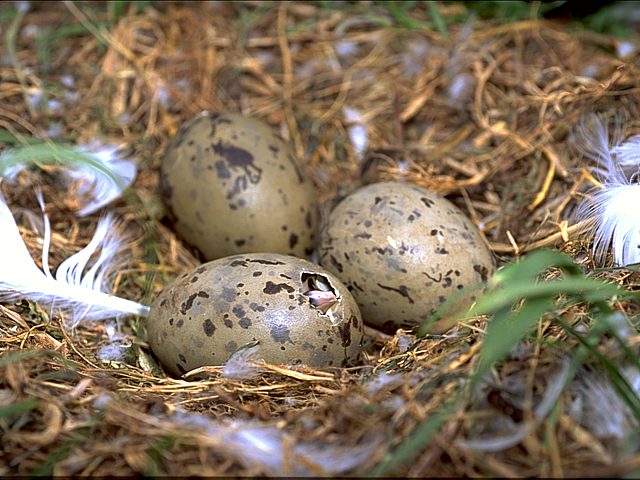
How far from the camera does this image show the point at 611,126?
2047 millimetres

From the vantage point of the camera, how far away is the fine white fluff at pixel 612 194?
5.24ft

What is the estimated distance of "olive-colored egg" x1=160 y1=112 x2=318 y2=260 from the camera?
1991 mm

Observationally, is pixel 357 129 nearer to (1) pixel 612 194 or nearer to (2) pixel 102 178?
(2) pixel 102 178

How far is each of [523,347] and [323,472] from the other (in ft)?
1.48

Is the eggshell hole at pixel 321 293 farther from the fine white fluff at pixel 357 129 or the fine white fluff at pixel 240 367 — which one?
the fine white fluff at pixel 357 129

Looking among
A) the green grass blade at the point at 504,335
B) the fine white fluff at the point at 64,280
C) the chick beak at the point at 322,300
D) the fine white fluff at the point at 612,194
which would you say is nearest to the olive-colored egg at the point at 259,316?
the chick beak at the point at 322,300

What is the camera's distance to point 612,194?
172cm

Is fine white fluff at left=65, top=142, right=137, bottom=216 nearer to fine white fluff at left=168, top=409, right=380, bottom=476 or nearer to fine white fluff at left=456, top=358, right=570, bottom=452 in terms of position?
fine white fluff at left=168, top=409, right=380, bottom=476

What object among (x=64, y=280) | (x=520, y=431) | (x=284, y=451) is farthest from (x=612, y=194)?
(x=64, y=280)

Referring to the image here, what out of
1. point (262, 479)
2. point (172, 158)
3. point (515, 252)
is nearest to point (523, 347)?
point (262, 479)

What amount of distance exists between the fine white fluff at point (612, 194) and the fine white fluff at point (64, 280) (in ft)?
3.84

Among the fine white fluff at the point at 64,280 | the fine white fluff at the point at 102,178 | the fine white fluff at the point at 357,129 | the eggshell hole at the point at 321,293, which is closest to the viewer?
the eggshell hole at the point at 321,293

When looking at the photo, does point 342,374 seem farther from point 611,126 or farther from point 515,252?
point 611,126

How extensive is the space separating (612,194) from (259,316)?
2.94 feet
